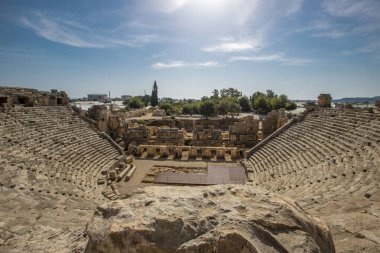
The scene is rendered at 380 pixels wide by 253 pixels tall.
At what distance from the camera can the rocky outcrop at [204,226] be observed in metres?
2.75

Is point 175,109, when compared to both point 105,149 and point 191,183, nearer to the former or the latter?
point 105,149

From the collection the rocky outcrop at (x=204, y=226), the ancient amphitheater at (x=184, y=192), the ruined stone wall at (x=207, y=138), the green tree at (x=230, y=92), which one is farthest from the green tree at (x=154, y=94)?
the rocky outcrop at (x=204, y=226)

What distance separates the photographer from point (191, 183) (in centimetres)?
1491

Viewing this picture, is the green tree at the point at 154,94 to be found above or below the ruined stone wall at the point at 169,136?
above

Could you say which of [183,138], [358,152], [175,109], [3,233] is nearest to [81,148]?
[183,138]

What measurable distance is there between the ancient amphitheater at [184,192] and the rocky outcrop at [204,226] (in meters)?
0.01

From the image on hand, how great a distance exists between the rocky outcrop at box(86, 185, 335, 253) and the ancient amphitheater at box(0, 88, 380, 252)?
0.04 feet

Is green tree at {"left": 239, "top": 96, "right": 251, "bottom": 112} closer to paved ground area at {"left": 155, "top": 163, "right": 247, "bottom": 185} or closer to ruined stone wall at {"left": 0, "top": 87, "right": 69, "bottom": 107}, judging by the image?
ruined stone wall at {"left": 0, "top": 87, "right": 69, "bottom": 107}

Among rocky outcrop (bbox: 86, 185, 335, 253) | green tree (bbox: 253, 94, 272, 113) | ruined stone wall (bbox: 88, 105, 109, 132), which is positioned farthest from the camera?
green tree (bbox: 253, 94, 272, 113)

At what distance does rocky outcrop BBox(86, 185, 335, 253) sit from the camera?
108 inches

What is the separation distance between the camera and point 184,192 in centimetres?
373

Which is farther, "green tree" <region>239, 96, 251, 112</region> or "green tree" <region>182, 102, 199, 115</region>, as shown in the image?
"green tree" <region>239, 96, 251, 112</region>

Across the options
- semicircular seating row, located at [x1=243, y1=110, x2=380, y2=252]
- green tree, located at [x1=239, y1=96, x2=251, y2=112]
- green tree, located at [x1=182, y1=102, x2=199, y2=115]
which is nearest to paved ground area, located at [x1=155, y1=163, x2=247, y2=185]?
semicircular seating row, located at [x1=243, y1=110, x2=380, y2=252]

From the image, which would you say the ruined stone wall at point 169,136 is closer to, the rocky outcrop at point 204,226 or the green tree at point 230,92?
the rocky outcrop at point 204,226
